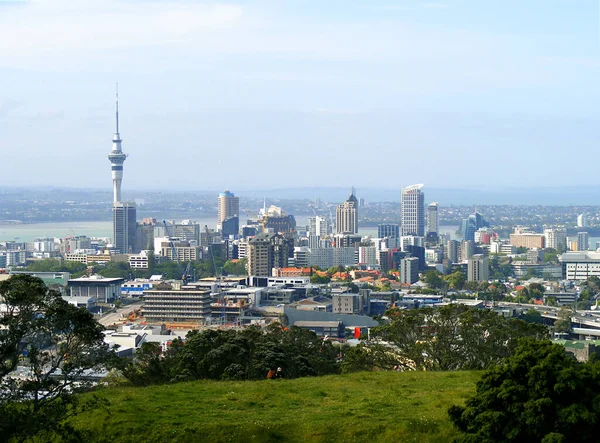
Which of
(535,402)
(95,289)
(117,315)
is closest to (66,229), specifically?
(95,289)

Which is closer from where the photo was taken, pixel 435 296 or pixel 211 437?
pixel 211 437

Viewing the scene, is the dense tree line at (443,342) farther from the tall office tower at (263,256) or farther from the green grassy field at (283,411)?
the tall office tower at (263,256)

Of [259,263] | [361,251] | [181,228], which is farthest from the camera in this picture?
[181,228]

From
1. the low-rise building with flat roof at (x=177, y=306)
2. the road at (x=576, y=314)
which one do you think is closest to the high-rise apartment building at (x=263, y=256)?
the road at (x=576, y=314)

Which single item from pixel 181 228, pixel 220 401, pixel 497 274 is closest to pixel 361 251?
pixel 497 274

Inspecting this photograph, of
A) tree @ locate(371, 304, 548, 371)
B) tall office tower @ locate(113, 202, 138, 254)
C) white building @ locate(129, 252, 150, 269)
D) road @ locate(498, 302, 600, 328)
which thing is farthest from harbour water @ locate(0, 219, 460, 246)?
tree @ locate(371, 304, 548, 371)

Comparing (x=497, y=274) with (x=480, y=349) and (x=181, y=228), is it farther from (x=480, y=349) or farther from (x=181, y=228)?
(x=480, y=349)
